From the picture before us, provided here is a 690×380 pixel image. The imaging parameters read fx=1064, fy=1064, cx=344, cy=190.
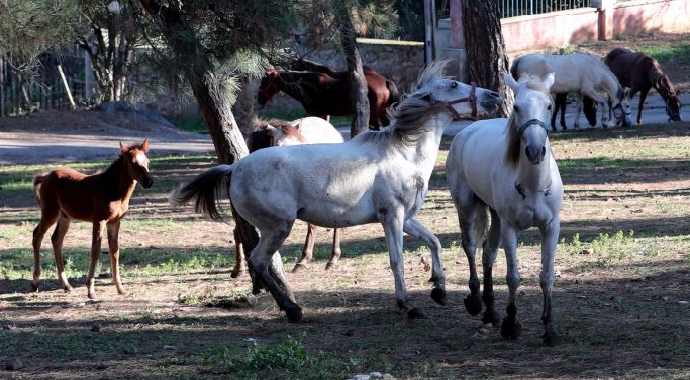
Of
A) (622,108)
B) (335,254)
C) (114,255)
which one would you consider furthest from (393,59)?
(114,255)

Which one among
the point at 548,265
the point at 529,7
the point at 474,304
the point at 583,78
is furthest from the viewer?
the point at 529,7

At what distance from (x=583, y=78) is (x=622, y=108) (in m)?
1.03

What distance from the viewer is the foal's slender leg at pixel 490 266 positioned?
7742 mm

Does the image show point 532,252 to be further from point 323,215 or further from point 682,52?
point 682,52

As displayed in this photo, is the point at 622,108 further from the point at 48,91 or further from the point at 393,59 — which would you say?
the point at 48,91

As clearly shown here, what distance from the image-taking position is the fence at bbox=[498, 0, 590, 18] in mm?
29406

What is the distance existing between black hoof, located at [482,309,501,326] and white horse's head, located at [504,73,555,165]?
47.4 inches

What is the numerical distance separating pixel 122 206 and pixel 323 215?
7.89 feet

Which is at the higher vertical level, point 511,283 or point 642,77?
point 511,283

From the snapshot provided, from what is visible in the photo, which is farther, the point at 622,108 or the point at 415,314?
the point at 622,108

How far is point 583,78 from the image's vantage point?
22.3m

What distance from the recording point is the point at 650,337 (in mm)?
7059

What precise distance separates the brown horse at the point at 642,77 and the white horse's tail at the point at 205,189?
16.0m

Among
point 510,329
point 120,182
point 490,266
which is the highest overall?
point 120,182
